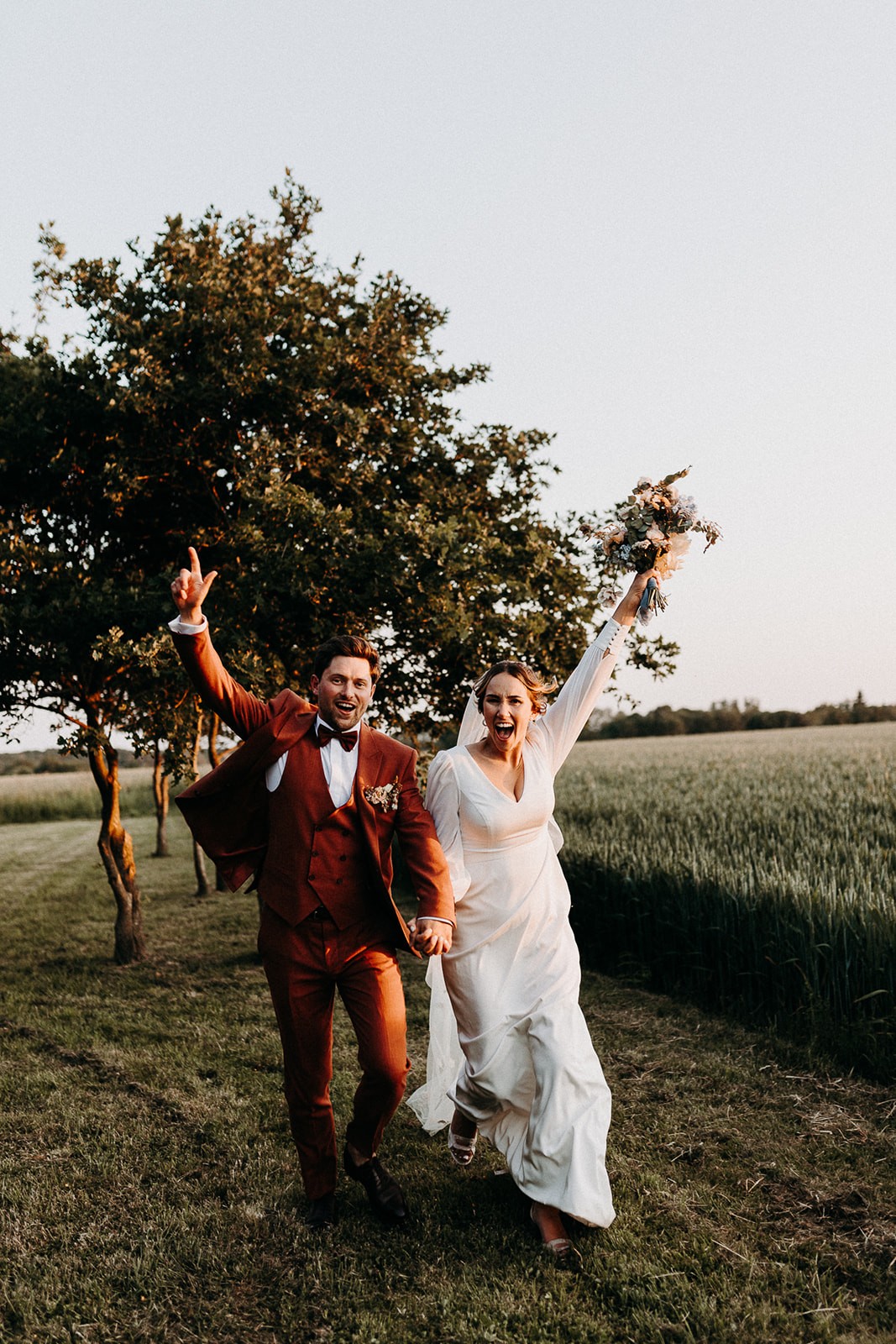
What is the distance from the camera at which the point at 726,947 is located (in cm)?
825

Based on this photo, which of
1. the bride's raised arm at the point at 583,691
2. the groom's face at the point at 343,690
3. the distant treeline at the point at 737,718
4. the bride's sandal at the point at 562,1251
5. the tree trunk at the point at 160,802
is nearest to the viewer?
the bride's sandal at the point at 562,1251

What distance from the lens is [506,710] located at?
15.8 ft

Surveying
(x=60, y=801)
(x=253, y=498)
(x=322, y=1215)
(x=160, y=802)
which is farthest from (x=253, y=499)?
(x=60, y=801)

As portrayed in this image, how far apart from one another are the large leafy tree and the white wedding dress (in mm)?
3573

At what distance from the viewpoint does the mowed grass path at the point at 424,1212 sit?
12.3 ft

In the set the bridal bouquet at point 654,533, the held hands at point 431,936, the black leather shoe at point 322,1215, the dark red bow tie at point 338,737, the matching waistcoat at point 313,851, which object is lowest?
the black leather shoe at point 322,1215

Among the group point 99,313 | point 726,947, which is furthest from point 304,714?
point 99,313

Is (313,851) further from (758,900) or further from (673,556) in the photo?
(758,900)

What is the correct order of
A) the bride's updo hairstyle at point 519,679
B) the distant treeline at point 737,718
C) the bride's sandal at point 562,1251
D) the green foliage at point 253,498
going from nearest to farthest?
the bride's sandal at point 562,1251
the bride's updo hairstyle at point 519,679
the green foliage at point 253,498
the distant treeline at point 737,718

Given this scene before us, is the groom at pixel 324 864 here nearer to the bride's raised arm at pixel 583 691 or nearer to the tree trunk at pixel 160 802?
the bride's raised arm at pixel 583 691

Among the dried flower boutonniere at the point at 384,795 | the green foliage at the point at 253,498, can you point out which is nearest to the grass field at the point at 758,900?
the green foliage at the point at 253,498

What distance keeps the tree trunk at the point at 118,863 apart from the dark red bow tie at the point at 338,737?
616 centimetres

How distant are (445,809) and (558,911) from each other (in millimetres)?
741

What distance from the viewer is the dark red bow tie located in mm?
4512
